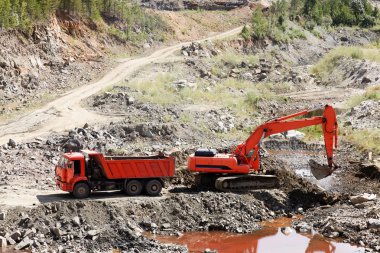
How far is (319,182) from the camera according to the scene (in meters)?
29.3

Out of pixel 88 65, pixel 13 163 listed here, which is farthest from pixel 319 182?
pixel 88 65

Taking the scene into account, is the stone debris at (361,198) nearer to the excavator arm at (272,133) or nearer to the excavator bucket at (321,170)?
the excavator bucket at (321,170)

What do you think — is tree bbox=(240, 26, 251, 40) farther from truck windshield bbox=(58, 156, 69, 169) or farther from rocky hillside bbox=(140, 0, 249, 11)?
truck windshield bbox=(58, 156, 69, 169)

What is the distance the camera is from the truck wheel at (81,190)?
22939mm

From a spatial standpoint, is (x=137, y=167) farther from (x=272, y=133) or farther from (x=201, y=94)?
(x=201, y=94)

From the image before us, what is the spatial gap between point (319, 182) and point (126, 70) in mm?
25066

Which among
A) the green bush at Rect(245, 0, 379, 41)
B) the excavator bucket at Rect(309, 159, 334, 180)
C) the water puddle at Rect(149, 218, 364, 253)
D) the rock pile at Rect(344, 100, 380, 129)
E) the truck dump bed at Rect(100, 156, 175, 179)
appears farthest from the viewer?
the green bush at Rect(245, 0, 379, 41)

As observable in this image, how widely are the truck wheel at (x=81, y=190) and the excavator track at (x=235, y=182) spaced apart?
492 centimetres

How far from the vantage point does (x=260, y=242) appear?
70.7ft

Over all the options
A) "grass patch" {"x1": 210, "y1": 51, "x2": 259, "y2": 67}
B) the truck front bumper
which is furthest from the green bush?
the truck front bumper

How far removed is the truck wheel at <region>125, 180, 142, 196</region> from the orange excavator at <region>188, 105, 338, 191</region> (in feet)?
8.15

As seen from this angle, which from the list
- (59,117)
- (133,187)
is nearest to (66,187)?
(133,187)

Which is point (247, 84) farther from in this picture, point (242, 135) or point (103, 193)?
point (103, 193)

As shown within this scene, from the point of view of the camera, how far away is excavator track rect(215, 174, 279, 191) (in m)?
24.8
